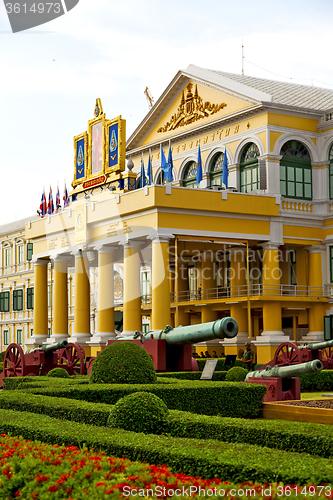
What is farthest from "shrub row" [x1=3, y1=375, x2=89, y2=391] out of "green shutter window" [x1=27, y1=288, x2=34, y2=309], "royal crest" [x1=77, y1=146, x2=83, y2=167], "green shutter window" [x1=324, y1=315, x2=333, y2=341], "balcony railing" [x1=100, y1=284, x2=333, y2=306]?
"green shutter window" [x1=27, y1=288, x2=34, y2=309]

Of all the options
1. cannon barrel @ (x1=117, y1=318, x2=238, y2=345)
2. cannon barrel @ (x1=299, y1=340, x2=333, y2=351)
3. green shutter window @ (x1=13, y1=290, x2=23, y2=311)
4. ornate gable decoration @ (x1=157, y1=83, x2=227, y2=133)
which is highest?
ornate gable decoration @ (x1=157, y1=83, x2=227, y2=133)

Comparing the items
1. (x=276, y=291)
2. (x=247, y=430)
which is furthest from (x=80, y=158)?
(x=247, y=430)

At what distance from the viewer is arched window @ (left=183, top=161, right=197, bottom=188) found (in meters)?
39.0

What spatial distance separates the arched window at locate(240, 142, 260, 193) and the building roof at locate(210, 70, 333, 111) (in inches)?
107

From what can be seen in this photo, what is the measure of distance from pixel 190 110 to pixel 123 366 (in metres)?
25.0

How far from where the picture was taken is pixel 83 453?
7621mm

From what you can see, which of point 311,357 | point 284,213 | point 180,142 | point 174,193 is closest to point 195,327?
point 311,357

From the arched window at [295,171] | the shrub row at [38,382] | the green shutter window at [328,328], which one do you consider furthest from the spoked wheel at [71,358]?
the arched window at [295,171]

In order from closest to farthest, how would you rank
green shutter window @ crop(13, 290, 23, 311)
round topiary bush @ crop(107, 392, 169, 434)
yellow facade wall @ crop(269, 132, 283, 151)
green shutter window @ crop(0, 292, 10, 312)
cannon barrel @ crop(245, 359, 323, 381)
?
round topiary bush @ crop(107, 392, 169, 434) < cannon barrel @ crop(245, 359, 323, 381) < yellow facade wall @ crop(269, 132, 283, 151) < green shutter window @ crop(13, 290, 23, 311) < green shutter window @ crop(0, 292, 10, 312)

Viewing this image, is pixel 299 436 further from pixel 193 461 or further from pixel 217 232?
pixel 217 232

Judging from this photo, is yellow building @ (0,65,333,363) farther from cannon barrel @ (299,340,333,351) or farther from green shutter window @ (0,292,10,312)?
green shutter window @ (0,292,10,312)

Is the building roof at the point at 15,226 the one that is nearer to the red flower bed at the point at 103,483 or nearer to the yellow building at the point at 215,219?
the yellow building at the point at 215,219

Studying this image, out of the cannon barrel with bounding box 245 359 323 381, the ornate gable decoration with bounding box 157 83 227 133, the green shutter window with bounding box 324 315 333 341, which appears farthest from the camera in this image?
the ornate gable decoration with bounding box 157 83 227 133

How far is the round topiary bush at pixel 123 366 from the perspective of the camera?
52.3 feet
